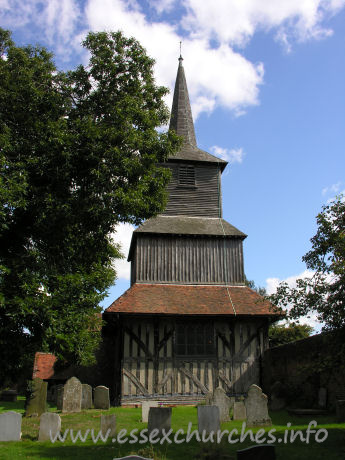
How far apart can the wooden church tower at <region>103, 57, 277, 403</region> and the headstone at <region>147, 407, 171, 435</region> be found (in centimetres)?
782

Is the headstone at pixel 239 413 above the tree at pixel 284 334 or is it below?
below

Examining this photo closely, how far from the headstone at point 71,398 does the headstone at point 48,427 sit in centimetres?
594

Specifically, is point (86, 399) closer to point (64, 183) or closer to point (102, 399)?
point (102, 399)

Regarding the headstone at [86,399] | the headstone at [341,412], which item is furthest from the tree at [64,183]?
the headstone at [341,412]

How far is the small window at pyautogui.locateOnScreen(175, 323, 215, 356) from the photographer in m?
18.0

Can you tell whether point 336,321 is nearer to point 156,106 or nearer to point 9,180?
point 9,180

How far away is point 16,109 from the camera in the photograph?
12.8 m

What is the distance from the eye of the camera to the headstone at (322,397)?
1327cm

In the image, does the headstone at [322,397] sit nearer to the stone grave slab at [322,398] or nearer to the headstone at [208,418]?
the stone grave slab at [322,398]

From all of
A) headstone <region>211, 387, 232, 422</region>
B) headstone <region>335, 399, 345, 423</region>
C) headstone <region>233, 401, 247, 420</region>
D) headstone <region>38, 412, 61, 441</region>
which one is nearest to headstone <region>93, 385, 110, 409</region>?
headstone <region>211, 387, 232, 422</region>

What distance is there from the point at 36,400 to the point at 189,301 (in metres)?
7.68

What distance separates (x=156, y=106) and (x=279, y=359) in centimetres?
1141

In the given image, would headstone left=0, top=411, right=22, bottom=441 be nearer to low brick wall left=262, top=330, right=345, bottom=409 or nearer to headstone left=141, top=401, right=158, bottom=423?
headstone left=141, top=401, right=158, bottom=423

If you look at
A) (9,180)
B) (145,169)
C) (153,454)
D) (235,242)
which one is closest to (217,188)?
(235,242)
